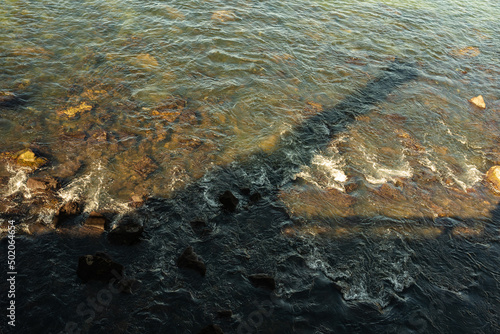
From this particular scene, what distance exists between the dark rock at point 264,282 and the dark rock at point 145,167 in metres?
5.16

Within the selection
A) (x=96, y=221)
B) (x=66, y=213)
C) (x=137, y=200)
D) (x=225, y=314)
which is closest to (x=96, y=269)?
(x=96, y=221)

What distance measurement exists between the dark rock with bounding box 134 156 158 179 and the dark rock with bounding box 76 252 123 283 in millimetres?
3347

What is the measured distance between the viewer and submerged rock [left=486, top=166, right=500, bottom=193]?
40.5ft

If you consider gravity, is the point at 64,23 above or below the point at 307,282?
above

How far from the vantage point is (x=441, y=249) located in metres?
10.1

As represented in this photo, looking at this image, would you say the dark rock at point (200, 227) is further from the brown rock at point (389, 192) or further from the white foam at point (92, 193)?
the brown rock at point (389, 192)

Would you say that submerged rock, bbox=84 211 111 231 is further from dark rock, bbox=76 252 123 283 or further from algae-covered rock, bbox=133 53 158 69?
algae-covered rock, bbox=133 53 158 69

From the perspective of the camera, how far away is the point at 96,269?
27.0ft

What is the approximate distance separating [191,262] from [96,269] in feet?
7.87

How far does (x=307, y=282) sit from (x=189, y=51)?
515 inches

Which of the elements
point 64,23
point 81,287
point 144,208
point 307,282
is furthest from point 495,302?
point 64,23

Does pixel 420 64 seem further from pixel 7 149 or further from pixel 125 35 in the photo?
pixel 7 149

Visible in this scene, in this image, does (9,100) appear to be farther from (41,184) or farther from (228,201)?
(228,201)

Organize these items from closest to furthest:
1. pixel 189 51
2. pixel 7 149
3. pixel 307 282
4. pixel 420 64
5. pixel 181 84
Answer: pixel 307 282 < pixel 7 149 < pixel 181 84 < pixel 189 51 < pixel 420 64
